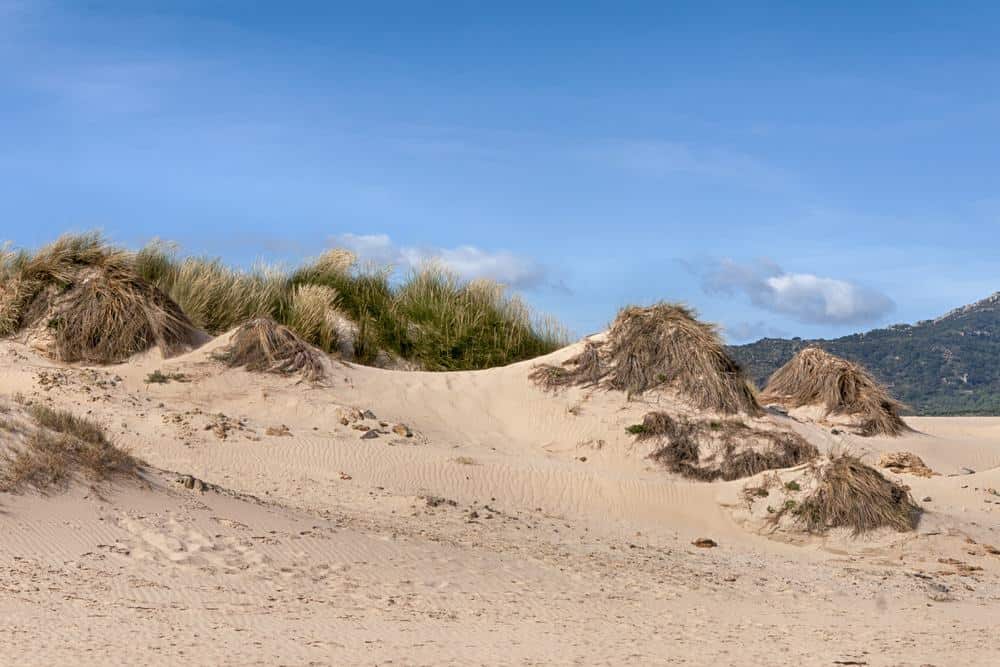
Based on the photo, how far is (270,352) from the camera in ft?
49.1

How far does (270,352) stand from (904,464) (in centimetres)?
837

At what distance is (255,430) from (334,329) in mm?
5120

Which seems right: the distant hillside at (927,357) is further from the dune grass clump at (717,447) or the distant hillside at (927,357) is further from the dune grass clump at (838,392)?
the dune grass clump at (717,447)

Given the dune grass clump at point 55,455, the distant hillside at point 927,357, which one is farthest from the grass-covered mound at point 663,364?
the distant hillside at point 927,357

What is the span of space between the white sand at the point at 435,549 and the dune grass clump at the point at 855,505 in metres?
0.20

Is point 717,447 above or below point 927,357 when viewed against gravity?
below

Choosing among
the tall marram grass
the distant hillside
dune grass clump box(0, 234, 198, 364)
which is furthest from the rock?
the distant hillside

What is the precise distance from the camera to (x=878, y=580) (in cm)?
1023

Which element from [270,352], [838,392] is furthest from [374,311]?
[838,392]

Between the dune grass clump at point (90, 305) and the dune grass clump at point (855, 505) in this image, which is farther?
the dune grass clump at point (90, 305)

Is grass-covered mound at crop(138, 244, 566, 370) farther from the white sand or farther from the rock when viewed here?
the rock

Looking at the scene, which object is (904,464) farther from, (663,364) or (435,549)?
(435,549)

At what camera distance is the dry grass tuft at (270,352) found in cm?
1488

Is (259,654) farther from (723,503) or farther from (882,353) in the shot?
(882,353)
